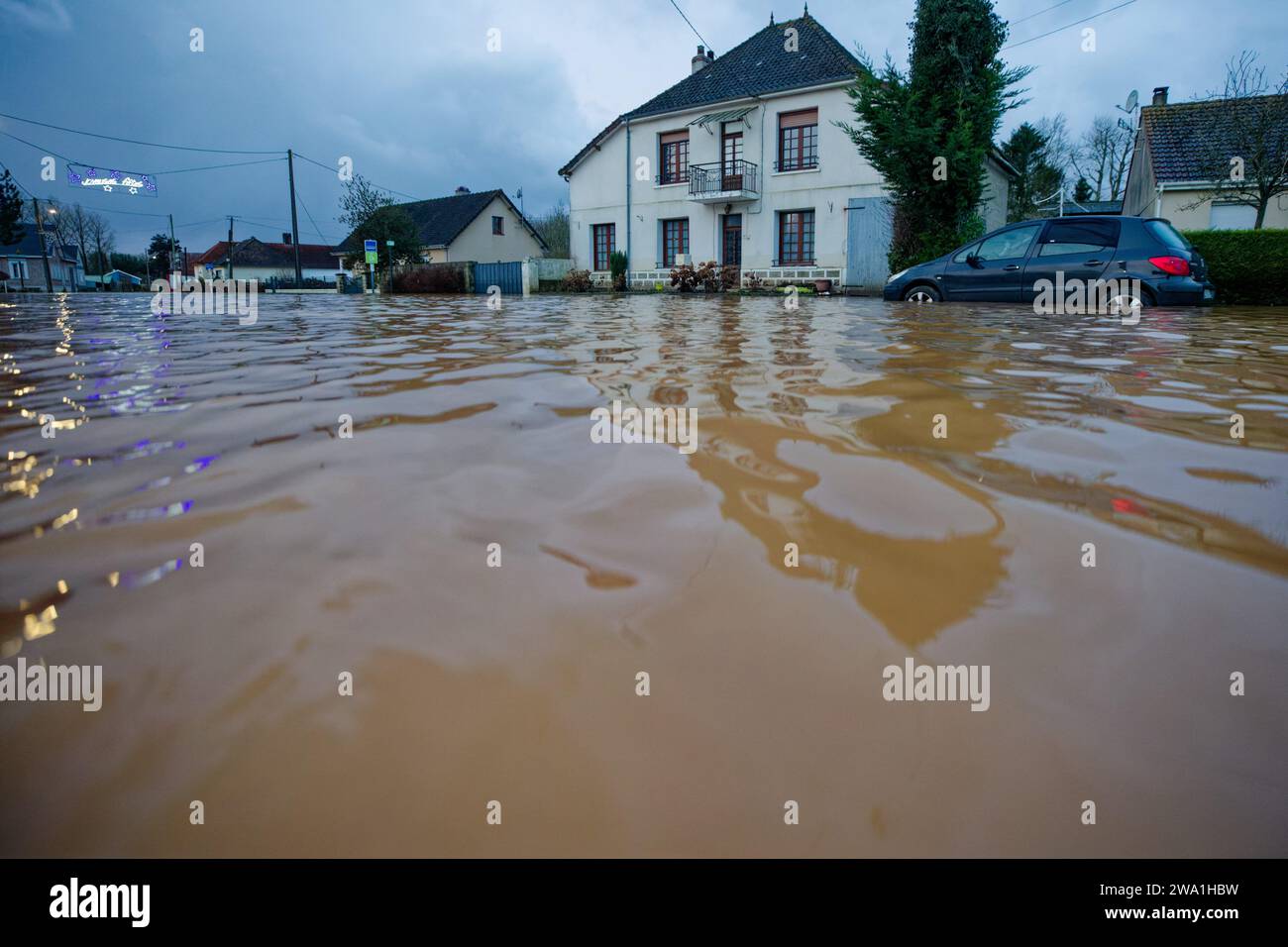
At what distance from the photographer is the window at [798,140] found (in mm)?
22125

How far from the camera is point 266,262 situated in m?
57.6

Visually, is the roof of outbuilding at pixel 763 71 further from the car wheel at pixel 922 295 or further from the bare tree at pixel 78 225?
the bare tree at pixel 78 225

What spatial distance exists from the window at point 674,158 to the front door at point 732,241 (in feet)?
7.09

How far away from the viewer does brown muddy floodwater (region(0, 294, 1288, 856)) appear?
0.85 metres

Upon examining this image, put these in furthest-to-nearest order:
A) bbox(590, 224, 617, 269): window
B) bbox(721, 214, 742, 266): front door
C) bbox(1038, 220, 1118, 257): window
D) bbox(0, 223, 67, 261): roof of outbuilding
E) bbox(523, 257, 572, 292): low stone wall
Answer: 1. bbox(0, 223, 67, 261): roof of outbuilding
2. bbox(590, 224, 617, 269): window
3. bbox(523, 257, 572, 292): low stone wall
4. bbox(721, 214, 742, 266): front door
5. bbox(1038, 220, 1118, 257): window

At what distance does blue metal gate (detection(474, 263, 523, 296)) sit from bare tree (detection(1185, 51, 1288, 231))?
19.2 m

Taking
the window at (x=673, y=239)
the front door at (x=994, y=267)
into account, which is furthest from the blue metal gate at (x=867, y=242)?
the front door at (x=994, y=267)

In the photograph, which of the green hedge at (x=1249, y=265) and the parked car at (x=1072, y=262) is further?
the green hedge at (x=1249, y=265)

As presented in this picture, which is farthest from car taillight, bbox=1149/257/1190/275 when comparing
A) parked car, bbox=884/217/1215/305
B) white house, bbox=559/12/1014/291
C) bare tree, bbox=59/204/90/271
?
bare tree, bbox=59/204/90/271

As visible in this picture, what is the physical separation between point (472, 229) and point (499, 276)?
602 inches

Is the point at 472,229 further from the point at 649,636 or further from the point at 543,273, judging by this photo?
the point at 649,636

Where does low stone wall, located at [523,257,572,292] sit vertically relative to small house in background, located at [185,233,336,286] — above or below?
below

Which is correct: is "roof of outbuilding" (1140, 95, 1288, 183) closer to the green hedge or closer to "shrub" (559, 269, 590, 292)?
the green hedge
